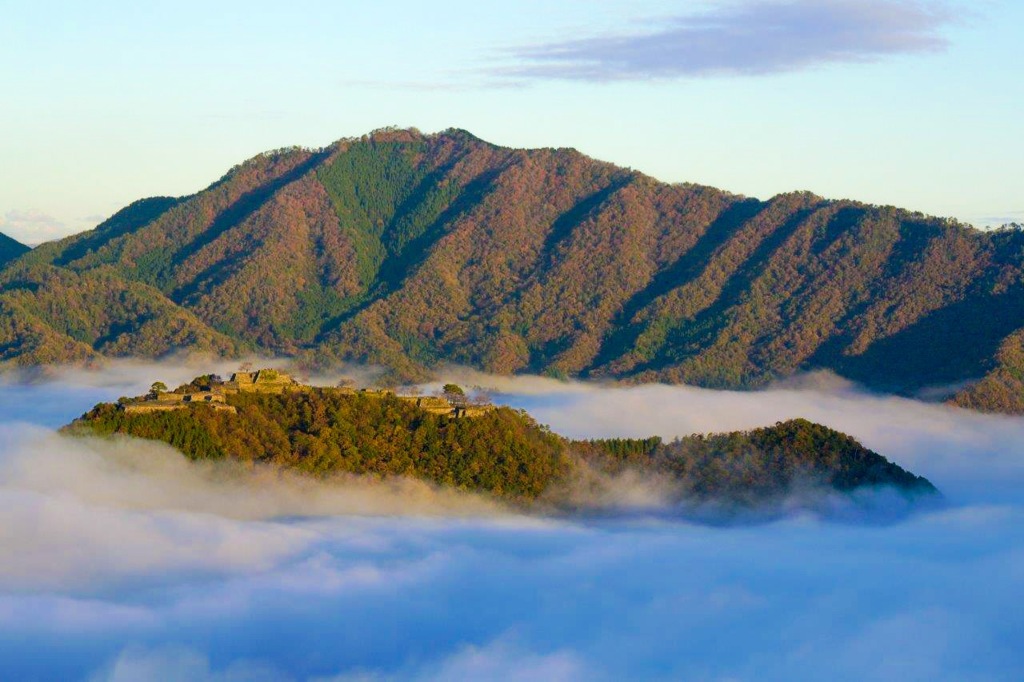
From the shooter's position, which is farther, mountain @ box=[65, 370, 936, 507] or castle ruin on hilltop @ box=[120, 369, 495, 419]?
castle ruin on hilltop @ box=[120, 369, 495, 419]

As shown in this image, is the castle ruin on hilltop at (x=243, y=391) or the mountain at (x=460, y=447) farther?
the castle ruin on hilltop at (x=243, y=391)

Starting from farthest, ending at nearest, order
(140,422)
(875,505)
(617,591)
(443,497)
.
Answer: (875,505) → (443,497) → (140,422) → (617,591)

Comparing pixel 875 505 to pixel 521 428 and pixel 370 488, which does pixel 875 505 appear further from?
pixel 370 488

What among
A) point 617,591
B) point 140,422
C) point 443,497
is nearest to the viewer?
point 617,591

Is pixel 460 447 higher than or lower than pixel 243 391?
lower

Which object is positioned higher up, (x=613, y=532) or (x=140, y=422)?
(x=140, y=422)

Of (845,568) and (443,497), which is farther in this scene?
(443,497)

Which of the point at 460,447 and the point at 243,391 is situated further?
the point at 243,391

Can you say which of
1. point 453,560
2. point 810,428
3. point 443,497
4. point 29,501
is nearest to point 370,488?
point 443,497
